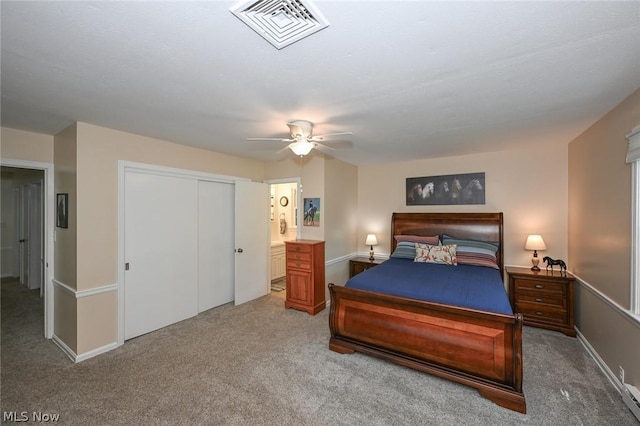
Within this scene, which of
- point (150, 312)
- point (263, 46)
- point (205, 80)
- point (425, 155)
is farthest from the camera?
point (425, 155)

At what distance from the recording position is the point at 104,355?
2.78 meters

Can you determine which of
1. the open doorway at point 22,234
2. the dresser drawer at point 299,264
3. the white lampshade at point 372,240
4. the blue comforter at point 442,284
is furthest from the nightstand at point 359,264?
the open doorway at point 22,234

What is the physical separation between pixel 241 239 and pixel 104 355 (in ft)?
6.98

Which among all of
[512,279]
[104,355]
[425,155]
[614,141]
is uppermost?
[425,155]

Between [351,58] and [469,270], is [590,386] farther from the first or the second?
[351,58]

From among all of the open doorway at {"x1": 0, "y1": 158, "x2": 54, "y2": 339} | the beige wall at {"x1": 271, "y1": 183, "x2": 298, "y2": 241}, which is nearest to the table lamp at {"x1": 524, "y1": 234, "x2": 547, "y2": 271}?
the beige wall at {"x1": 271, "y1": 183, "x2": 298, "y2": 241}

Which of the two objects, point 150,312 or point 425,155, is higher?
point 425,155

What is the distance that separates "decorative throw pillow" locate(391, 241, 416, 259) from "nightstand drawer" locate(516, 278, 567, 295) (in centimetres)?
135

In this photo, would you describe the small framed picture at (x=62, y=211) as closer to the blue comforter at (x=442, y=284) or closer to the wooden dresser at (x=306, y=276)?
the wooden dresser at (x=306, y=276)

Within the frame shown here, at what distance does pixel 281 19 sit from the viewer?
1.27 metres

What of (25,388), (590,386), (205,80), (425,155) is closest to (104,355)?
(25,388)

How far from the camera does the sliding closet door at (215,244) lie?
397 cm

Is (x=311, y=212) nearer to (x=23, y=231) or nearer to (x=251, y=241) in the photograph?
(x=251, y=241)
